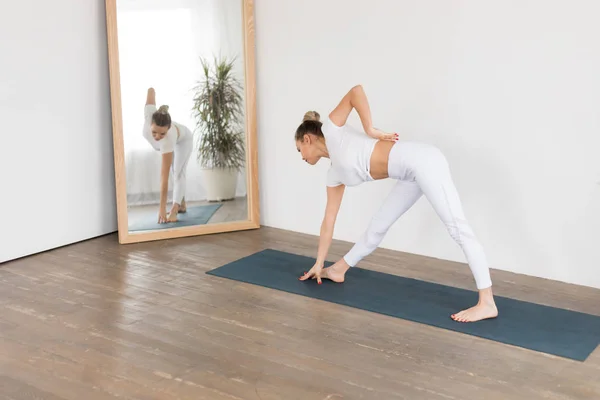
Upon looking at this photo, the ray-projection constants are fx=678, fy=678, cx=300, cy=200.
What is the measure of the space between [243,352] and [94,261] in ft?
5.47

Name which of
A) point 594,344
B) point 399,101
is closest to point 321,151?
point 399,101

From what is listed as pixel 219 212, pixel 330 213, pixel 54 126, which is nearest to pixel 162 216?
pixel 219 212

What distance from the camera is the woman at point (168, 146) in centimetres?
454

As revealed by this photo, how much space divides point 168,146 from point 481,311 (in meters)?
2.41

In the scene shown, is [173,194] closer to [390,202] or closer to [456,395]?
[390,202]

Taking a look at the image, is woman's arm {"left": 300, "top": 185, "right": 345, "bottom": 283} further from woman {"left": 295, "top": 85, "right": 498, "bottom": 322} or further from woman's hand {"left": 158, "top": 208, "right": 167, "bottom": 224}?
woman's hand {"left": 158, "top": 208, "right": 167, "bottom": 224}

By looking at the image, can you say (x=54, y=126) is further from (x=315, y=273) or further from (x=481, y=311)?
(x=481, y=311)

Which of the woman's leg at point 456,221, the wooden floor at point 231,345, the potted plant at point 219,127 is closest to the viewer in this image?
the wooden floor at point 231,345

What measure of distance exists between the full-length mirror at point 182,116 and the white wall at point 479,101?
328 millimetres

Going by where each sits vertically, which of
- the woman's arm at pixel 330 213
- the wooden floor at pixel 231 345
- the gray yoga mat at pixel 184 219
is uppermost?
the woman's arm at pixel 330 213

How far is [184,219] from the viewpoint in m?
4.70

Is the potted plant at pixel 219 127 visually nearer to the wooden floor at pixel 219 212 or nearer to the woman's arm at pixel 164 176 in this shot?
the wooden floor at pixel 219 212

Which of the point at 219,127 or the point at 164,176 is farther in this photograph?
the point at 219,127

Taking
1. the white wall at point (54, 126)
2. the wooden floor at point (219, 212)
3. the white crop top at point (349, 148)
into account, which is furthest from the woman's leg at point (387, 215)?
the white wall at point (54, 126)
